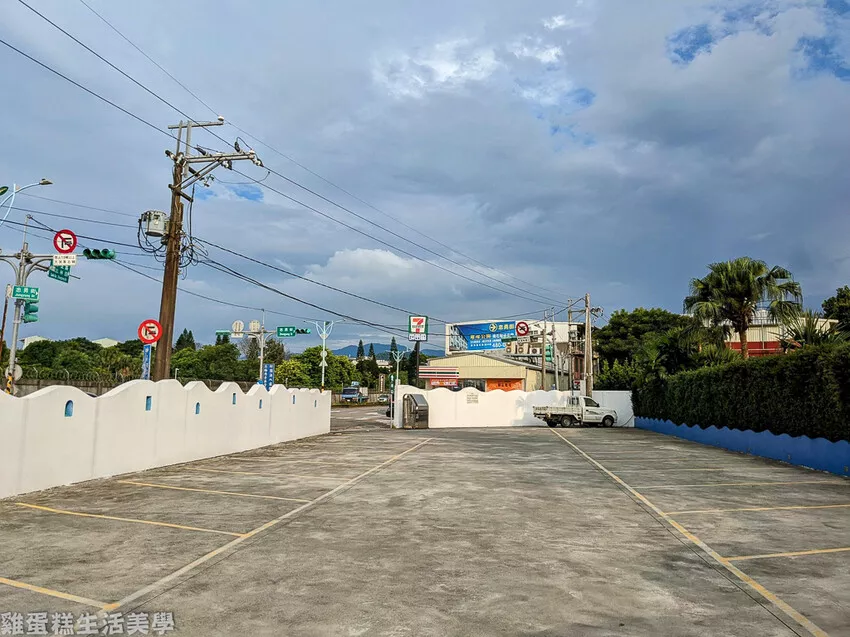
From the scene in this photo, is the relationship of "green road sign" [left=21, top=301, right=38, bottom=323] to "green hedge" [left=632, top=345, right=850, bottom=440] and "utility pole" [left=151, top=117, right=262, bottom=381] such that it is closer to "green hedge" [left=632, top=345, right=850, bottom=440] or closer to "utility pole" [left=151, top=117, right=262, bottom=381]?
"utility pole" [left=151, top=117, right=262, bottom=381]

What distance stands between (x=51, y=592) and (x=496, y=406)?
3817 cm

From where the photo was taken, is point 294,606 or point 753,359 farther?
point 753,359

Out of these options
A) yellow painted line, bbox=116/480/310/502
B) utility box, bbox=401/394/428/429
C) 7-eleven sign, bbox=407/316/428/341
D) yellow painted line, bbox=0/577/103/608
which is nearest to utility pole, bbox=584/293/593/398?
utility box, bbox=401/394/428/429

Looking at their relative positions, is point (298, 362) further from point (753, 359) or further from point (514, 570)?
point (514, 570)

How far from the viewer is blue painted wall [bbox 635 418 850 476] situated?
1515 centimetres

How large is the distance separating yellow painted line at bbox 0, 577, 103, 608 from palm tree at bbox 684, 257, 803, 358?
25.3m

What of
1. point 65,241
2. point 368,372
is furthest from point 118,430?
point 368,372

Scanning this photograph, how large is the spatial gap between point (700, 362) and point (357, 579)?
28.3 m

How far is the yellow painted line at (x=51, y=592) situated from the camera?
17.5 ft

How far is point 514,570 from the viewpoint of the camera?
650 cm

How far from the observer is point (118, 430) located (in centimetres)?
1379

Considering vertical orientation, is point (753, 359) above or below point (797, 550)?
above

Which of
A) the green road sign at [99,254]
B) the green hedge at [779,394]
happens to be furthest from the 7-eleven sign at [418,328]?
the green road sign at [99,254]

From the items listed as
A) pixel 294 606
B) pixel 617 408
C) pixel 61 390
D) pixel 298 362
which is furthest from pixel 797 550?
pixel 298 362
